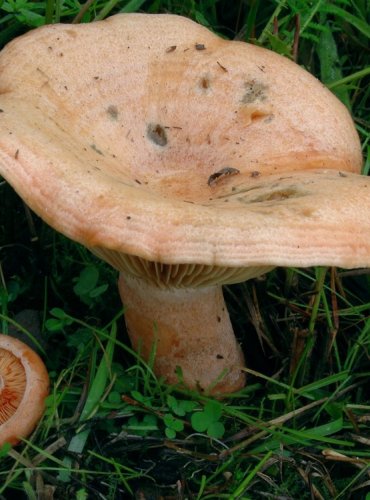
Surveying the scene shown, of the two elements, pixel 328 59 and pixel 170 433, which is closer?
pixel 170 433

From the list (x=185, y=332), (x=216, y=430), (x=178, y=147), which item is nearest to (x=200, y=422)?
(x=216, y=430)

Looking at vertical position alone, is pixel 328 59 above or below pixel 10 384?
above

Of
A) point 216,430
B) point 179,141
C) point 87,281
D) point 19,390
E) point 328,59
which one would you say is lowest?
point 216,430

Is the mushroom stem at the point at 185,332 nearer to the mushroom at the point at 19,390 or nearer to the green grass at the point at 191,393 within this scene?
the green grass at the point at 191,393

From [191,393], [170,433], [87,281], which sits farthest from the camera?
[87,281]

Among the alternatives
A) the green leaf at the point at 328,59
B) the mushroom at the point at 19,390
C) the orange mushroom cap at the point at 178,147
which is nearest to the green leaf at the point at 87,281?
the mushroom at the point at 19,390

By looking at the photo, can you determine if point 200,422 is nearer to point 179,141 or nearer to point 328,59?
point 179,141

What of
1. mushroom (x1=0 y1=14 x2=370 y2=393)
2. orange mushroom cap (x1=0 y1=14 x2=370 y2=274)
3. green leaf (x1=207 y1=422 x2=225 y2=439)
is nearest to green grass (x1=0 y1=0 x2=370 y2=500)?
green leaf (x1=207 y1=422 x2=225 y2=439)
